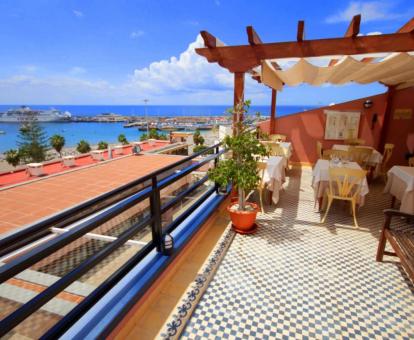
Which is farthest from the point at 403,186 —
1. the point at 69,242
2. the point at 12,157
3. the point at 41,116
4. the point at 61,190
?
the point at 41,116

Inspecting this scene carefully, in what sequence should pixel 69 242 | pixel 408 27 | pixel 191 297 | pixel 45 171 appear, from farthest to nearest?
pixel 45 171 → pixel 408 27 → pixel 191 297 → pixel 69 242

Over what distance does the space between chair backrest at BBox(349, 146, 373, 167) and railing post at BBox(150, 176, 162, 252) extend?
500cm

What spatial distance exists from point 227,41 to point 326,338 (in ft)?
11.9

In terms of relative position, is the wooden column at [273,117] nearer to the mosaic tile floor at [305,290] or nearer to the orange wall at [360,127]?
the orange wall at [360,127]

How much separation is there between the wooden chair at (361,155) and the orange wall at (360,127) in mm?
1876

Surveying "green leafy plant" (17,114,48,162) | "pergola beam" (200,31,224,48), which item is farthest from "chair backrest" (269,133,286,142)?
"green leafy plant" (17,114,48,162)

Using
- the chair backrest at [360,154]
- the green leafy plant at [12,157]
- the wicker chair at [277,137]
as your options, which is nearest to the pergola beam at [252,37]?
the chair backrest at [360,154]

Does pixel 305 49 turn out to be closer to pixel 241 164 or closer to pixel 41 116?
pixel 241 164

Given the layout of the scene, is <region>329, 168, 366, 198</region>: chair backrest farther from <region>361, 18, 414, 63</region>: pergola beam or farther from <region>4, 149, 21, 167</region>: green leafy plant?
<region>4, 149, 21, 167</region>: green leafy plant

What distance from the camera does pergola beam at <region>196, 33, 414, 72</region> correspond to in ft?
9.15

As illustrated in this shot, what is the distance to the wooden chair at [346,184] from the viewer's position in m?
3.44

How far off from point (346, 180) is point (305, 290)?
205 cm

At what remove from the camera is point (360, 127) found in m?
7.02

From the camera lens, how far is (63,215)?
117 centimetres
